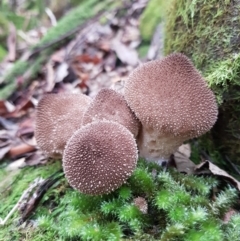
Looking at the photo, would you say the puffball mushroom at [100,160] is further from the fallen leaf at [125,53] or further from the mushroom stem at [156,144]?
the fallen leaf at [125,53]

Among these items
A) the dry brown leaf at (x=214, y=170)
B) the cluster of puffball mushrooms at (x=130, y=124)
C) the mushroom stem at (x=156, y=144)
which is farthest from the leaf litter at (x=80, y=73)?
the cluster of puffball mushrooms at (x=130, y=124)

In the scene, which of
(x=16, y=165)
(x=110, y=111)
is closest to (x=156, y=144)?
(x=110, y=111)

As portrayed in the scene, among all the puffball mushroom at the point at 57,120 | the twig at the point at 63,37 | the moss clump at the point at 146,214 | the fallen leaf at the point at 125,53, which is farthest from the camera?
the twig at the point at 63,37

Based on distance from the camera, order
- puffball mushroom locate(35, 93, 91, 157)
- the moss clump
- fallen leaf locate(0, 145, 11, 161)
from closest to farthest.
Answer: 1. the moss clump
2. puffball mushroom locate(35, 93, 91, 157)
3. fallen leaf locate(0, 145, 11, 161)

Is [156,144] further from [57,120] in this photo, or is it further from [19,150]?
[19,150]

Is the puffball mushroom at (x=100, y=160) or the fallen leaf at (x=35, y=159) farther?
the fallen leaf at (x=35, y=159)

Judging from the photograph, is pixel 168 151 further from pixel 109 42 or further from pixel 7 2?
pixel 7 2

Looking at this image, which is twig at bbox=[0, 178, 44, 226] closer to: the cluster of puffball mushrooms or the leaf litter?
the leaf litter

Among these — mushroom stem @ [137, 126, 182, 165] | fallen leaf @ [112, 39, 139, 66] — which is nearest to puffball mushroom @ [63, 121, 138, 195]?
mushroom stem @ [137, 126, 182, 165]
